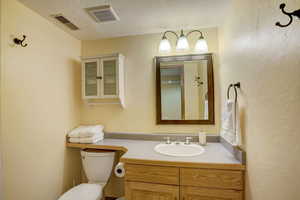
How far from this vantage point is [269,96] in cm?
82

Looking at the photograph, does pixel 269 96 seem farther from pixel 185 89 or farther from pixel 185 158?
pixel 185 89

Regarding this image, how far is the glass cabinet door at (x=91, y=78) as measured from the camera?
78.8 inches

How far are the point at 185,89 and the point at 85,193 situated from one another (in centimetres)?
154

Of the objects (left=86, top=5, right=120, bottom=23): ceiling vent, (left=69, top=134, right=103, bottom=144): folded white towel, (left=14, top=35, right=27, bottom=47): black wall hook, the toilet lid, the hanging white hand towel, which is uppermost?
(left=86, top=5, right=120, bottom=23): ceiling vent

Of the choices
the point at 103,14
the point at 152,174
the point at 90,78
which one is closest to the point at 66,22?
the point at 103,14

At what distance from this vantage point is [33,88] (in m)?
1.48

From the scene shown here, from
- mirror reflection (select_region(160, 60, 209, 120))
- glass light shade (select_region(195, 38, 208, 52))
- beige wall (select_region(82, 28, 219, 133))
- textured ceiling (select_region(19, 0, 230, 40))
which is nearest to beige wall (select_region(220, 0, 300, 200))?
textured ceiling (select_region(19, 0, 230, 40))

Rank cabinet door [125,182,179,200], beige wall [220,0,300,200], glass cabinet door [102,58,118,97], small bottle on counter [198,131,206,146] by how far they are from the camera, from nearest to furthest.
→ beige wall [220,0,300,200] → cabinet door [125,182,179,200] → small bottle on counter [198,131,206,146] → glass cabinet door [102,58,118,97]

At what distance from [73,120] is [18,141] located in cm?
75

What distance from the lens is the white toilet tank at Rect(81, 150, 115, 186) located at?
6.06 feet

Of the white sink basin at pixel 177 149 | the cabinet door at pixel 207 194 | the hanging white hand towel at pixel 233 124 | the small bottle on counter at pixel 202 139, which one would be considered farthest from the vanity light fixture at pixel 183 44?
the cabinet door at pixel 207 194

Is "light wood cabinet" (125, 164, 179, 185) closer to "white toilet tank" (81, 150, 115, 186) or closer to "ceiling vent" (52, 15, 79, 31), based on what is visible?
"white toilet tank" (81, 150, 115, 186)

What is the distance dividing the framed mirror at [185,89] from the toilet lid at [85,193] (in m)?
0.99

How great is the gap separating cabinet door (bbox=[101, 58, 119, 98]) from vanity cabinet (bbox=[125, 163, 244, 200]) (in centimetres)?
92
